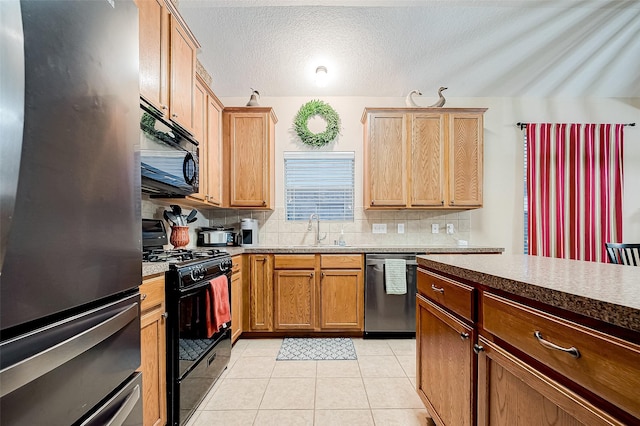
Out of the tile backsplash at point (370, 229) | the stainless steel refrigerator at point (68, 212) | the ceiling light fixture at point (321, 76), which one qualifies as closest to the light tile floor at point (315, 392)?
the stainless steel refrigerator at point (68, 212)

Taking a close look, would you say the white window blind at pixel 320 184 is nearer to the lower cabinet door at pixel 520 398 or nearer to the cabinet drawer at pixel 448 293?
the cabinet drawer at pixel 448 293

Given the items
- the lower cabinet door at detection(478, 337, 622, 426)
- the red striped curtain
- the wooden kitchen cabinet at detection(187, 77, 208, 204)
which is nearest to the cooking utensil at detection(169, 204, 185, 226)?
the wooden kitchen cabinet at detection(187, 77, 208, 204)

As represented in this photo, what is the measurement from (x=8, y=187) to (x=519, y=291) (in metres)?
1.19

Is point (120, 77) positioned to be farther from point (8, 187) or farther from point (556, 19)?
point (556, 19)

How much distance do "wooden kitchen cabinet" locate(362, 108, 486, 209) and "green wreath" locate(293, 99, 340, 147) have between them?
0.54m

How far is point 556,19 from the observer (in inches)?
91.0

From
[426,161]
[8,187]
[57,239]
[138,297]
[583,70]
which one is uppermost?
[583,70]

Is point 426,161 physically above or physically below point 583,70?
→ below

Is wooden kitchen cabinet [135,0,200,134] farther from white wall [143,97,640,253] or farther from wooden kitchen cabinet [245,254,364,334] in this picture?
wooden kitchen cabinet [245,254,364,334]

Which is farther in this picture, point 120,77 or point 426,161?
point 426,161

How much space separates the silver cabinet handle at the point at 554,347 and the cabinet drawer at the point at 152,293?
138 cm

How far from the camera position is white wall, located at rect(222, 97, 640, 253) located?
11.3 feet

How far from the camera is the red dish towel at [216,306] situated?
5.62 feet

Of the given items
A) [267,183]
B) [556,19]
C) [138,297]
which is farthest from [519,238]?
[138,297]
